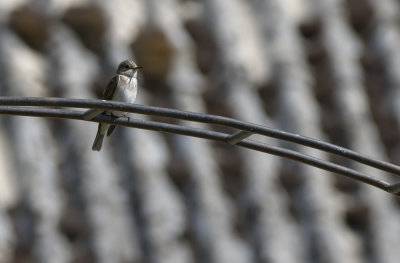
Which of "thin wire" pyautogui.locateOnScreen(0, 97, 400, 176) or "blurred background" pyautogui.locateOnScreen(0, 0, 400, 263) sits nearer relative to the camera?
"thin wire" pyautogui.locateOnScreen(0, 97, 400, 176)

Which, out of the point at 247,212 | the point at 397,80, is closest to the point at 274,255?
the point at 247,212

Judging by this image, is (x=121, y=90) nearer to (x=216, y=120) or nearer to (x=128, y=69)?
(x=128, y=69)

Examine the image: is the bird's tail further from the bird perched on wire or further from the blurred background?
the blurred background

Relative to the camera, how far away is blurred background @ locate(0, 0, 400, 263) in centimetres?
1795

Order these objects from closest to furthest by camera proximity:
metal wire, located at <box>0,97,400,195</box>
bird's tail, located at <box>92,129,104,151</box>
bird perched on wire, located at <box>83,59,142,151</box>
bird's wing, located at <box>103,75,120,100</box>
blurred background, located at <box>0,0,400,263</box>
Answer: metal wire, located at <box>0,97,400,195</box>
bird's tail, located at <box>92,129,104,151</box>
bird perched on wire, located at <box>83,59,142,151</box>
bird's wing, located at <box>103,75,120,100</box>
blurred background, located at <box>0,0,400,263</box>

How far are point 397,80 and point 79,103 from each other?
15.9 m

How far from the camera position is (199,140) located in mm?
20328

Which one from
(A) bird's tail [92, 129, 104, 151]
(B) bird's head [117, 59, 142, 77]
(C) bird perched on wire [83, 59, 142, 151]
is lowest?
(A) bird's tail [92, 129, 104, 151]

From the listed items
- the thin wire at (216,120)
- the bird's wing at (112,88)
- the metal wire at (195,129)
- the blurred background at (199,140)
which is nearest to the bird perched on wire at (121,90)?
the bird's wing at (112,88)

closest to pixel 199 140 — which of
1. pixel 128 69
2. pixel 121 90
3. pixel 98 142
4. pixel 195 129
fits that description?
pixel 128 69

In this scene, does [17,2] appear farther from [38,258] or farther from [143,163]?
[38,258]

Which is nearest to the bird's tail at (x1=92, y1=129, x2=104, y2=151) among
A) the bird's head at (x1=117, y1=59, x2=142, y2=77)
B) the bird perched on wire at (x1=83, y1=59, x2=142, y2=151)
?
the bird perched on wire at (x1=83, y1=59, x2=142, y2=151)

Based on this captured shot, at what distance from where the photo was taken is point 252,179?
20.7m

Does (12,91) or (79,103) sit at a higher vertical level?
(12,91)
